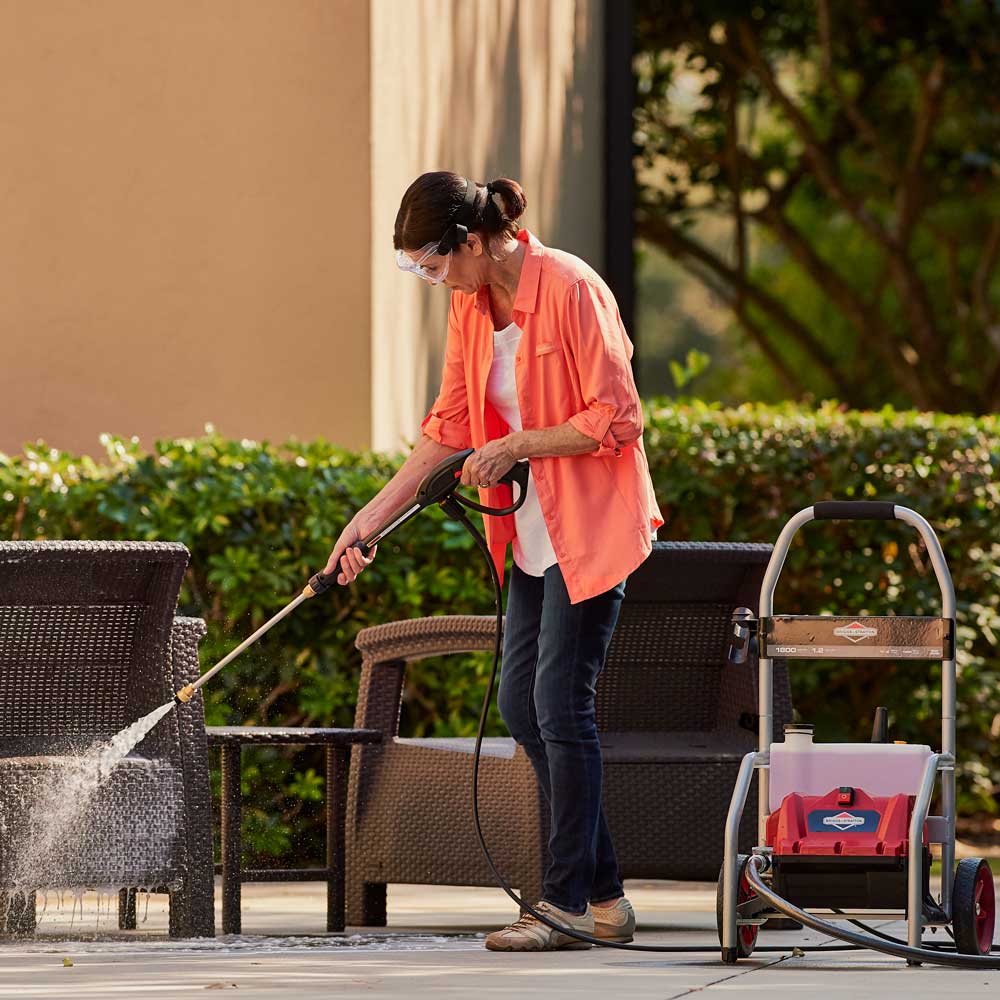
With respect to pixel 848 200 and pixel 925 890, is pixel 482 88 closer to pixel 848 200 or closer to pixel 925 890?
pixel 925 890

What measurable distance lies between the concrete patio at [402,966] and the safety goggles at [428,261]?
1625 millimetres

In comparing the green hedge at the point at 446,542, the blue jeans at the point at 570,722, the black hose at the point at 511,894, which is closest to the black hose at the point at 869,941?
the black hose at the point at 511,894

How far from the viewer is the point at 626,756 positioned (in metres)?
5.78

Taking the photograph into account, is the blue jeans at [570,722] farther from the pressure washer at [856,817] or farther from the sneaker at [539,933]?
the pressure washer at [856,817]

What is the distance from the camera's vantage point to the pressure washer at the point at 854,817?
471 cm

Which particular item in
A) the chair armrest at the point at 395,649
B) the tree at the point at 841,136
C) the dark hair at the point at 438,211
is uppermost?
the tree at the point at 841,136

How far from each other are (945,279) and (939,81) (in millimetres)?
8394

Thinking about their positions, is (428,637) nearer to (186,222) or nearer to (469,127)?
(186,222)

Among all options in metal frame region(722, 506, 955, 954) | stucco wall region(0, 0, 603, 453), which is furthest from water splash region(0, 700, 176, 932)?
stucco wall region(0, 0, 603, 453)

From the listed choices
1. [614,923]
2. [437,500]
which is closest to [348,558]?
[437,500]

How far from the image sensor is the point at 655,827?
18.9 feet

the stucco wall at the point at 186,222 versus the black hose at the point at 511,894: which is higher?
the stucco wall at the point at 186,222

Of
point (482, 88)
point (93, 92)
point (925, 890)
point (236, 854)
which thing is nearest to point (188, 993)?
point (236, 854)

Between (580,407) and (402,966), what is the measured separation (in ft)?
4.58
